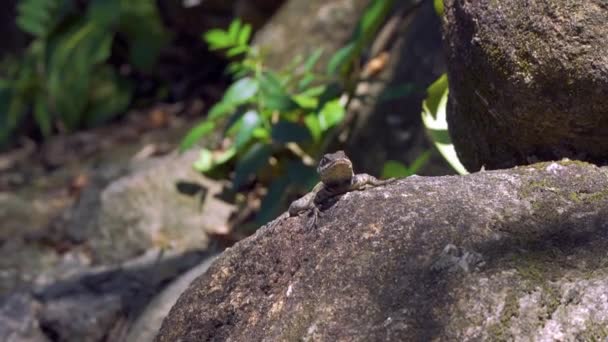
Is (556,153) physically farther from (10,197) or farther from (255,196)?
(10,197)

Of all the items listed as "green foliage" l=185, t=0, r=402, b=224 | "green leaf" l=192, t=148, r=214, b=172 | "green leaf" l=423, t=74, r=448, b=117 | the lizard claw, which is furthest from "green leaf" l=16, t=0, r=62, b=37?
the lizard claw

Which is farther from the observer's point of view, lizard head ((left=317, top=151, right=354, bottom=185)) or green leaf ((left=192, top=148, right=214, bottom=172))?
green leaf ((left=192, top=148, right=214, bottom=172))

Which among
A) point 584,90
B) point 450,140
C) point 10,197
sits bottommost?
point 10,197

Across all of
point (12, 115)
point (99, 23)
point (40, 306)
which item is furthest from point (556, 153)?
point (12, 115)

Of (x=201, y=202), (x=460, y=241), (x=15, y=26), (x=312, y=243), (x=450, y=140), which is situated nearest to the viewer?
(x=460, y=241)

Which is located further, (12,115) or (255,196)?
(12,115)

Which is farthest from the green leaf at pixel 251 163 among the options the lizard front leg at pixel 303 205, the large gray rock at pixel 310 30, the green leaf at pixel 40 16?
the green leaf at pixel 40 16

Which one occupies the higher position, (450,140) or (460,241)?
(460,241)

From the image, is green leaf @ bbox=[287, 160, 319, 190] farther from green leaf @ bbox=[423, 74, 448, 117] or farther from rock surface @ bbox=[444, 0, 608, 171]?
rock surface @ bbox=[444, 0, 608, 171]

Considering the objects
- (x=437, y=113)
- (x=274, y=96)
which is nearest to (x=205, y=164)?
(x=274, y=96)
